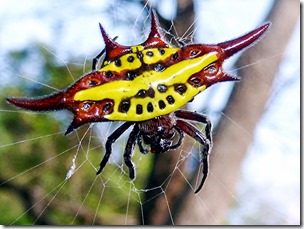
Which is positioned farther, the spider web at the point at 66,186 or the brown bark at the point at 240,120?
the spider web at the point at 66,186

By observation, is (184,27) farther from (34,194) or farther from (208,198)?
(34,194)

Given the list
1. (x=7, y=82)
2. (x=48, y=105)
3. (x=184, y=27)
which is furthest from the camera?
(x=7, y=82)

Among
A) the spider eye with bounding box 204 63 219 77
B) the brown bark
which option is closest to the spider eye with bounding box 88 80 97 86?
the spider eye with bounding box 204 63 219 77

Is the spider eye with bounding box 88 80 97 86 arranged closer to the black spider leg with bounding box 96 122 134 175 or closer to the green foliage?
the black spider leg with bounding box 96 122 134 175

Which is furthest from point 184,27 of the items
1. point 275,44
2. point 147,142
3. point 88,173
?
point 88,173

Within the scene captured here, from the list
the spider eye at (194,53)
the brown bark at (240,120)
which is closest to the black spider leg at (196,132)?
the spider eye at (194,53)

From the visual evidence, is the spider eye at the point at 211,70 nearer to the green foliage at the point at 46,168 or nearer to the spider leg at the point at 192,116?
the spider leg at the point at 192,116
